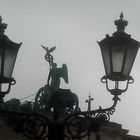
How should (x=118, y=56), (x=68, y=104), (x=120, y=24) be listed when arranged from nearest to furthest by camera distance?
(x=118, y=56) → (x=68, y=104) → (x=120, y=24)

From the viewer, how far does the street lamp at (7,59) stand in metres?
8.06

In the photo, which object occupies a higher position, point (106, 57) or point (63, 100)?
point (106, 57)

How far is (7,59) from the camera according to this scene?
318 inches

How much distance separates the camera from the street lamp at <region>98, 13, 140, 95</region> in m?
8.06

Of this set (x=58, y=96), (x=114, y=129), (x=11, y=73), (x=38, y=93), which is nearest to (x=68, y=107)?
(x=58, y=96)

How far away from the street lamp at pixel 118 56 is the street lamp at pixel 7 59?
1069mm

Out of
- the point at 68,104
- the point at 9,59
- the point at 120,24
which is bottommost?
the point at 68,104

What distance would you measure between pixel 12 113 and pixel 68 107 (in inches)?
29.3

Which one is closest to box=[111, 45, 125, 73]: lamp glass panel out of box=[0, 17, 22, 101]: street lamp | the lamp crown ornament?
the lamp crown ornament

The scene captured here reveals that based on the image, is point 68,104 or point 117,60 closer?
point 117,60

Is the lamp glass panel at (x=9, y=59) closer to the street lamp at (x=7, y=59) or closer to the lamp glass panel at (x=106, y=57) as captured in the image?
the street lamp at (x=7, y=59)

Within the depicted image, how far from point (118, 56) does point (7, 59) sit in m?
1.33

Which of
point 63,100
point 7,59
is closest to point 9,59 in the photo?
point 7,59

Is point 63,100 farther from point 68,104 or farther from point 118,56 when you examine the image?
point 118,56
